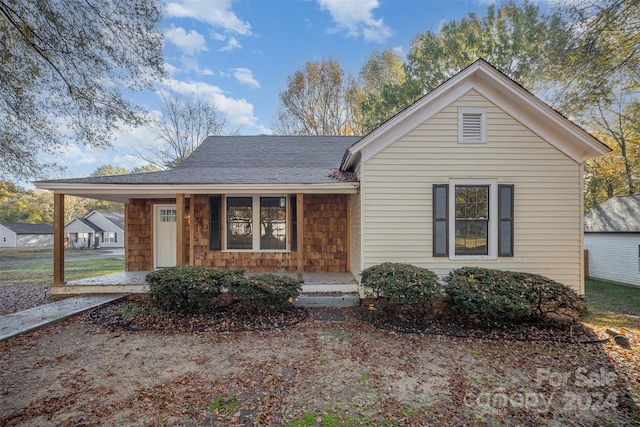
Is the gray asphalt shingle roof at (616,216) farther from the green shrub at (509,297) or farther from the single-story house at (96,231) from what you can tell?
the single-story house at (96,231)

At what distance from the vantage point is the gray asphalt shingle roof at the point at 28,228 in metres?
37.4

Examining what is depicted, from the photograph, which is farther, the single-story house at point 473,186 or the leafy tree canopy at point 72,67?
the single-story house at point 473,186

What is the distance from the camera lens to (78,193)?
7207 mm

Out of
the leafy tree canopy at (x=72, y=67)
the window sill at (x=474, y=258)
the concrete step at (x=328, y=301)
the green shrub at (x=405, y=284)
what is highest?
the leafy tree canopy at (x=72, y=67)

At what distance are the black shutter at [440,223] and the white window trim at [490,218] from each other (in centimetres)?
9

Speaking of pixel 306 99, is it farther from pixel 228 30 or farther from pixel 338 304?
pixel 338 304

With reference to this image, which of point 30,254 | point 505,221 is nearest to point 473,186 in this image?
point 505,221

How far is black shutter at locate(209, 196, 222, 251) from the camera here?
8.28m

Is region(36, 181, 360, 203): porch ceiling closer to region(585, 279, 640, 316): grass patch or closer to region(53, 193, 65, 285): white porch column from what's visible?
region(53, 193, 65, 285): white porch column

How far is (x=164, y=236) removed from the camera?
912 cm

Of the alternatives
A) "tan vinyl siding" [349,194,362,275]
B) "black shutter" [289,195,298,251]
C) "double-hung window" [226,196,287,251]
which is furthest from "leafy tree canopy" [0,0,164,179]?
"tan vinyl siding" [349,194,362,275]

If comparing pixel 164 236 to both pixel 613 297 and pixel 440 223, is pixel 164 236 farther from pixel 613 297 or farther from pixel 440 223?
pixel 613 297

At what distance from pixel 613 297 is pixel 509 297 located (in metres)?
6.46

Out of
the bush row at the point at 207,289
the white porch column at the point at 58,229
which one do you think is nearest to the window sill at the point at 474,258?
the bush row at the point at 207,289
